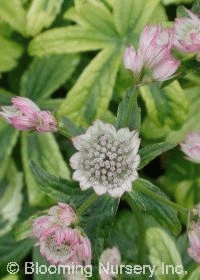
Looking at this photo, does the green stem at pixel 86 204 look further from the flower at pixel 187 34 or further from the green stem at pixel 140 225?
the flower at pixel 187 34

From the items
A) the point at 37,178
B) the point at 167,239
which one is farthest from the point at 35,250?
the point at 37,178

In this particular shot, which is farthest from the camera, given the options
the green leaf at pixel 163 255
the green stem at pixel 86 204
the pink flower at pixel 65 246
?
the green leaf at pixel 163 255

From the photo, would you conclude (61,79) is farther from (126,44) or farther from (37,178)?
(37,178)

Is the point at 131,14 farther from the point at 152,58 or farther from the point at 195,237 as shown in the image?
the point at 195,237

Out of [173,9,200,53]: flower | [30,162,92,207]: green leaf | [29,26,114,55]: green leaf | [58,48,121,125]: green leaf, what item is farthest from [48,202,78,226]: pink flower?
[29,26,114,55]: green leaf

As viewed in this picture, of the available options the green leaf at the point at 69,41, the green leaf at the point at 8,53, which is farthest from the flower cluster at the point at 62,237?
the green leaf at the point at 8,53

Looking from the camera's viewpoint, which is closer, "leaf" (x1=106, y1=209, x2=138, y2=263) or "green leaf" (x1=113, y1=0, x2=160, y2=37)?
"green leaf" (x1=113, y1=0, x2=160, y2=37)

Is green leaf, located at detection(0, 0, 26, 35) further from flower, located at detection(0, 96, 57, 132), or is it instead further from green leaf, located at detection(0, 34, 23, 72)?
flower, located at detection(0, 96, 57, 132)
